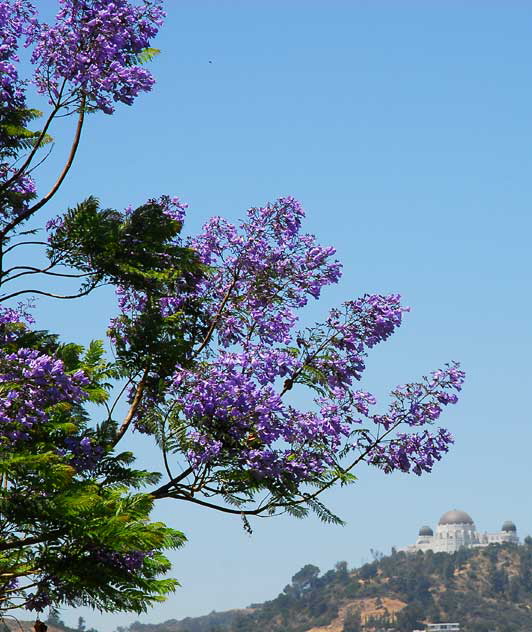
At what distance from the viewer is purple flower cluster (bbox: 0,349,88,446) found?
35.1 feet

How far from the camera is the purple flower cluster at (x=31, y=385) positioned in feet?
35.1

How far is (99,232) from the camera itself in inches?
563

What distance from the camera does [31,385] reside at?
35.7 ft

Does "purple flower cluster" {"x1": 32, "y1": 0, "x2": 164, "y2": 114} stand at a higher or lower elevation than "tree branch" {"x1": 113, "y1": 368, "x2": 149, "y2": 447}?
higher

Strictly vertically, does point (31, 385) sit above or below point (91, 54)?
below

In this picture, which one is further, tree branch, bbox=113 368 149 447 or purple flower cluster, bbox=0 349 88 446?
tree branch, bbox=113 368 149 447

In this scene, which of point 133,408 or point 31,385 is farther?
point 133,408

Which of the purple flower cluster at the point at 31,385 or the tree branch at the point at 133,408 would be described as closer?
the purple flower cluster at the point at 31,385

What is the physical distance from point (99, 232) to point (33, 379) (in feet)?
12.8

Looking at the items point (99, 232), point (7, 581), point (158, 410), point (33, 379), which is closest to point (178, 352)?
point (158, 410)

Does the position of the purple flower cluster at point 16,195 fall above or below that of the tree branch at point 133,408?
above

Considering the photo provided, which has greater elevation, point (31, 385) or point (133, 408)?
point (133, 408)

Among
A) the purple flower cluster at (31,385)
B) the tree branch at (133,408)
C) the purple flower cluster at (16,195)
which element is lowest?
the purple flower cluster at (31,385)

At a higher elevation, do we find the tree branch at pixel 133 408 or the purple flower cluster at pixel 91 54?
the purple flower cluster at pixel 91 54
